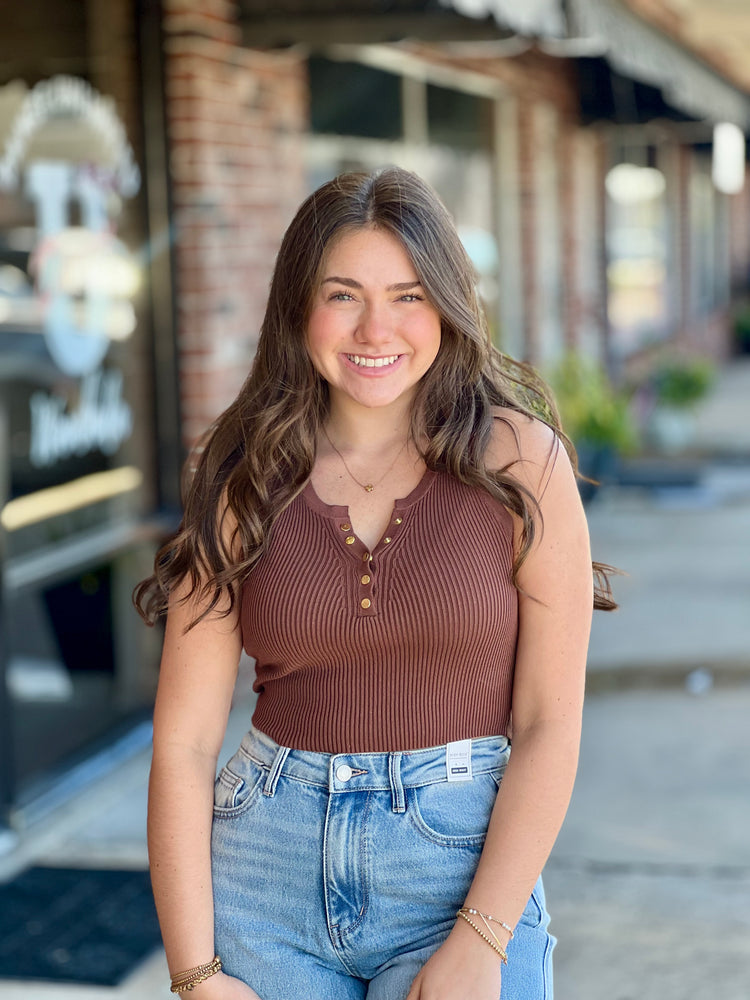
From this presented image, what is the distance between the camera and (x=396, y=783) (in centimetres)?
182

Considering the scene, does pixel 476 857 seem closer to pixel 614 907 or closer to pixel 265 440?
pixel 265 440

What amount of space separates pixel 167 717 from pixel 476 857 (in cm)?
48

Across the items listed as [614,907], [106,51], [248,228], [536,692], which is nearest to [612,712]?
[614,907]

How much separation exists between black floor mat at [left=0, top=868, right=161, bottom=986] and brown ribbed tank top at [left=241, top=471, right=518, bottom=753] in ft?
6.05

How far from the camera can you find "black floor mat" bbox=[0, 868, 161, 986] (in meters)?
3.47

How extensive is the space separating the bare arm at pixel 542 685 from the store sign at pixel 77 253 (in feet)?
9.35

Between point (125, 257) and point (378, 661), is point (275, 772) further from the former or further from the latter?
point (125, 257)

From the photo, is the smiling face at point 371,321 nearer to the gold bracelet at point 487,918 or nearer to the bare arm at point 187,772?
the bare arm at point 187,772

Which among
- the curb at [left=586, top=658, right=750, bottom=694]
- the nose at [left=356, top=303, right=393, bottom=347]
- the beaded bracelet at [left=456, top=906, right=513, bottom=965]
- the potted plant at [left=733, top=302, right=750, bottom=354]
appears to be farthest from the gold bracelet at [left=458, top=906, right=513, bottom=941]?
the potted plant at [left=733, top=302, right=750, bottom=354]

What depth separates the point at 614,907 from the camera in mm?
3805

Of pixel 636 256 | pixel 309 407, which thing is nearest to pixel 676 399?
pixel 636 256

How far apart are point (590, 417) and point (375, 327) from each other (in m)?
7.95

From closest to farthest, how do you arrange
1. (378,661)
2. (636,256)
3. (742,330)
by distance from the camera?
(378,661)
(636,256)
(742,330)

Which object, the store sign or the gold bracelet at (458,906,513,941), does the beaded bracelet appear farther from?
the store sign
